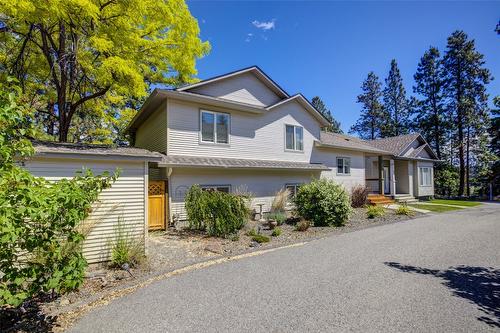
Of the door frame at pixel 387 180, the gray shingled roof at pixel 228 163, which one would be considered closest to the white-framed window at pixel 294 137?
the gray shingled roof at pixel 228 163

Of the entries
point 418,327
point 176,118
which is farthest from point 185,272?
point 176,118

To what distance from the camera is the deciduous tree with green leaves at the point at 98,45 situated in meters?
9.34

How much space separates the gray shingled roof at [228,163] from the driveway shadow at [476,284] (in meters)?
8.19

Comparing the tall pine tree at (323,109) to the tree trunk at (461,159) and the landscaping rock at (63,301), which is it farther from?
the landscaping rock at (63,301)

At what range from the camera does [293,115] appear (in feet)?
56.8

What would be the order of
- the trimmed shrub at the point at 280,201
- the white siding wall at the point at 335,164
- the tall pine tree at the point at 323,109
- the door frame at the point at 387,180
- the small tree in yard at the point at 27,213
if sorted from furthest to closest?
the tall pine tree at the point at 323,109, the door frame at the point at 387,180, the white siding wall at the point at 335,164, the trimmed shrub at the point at 280,201, the small tree in yard at the point at 27,213

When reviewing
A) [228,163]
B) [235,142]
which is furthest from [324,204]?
[235,142]

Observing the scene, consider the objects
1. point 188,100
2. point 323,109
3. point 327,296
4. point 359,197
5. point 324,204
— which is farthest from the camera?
point 323,109

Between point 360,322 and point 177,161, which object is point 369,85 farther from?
point 360,322

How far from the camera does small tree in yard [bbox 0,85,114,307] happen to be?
10.2 feet

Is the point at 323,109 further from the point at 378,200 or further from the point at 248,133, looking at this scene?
the point at 248,133

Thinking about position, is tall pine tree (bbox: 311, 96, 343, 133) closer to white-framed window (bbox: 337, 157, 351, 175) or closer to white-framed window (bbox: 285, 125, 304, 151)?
white-framed window (bbox: 337, 157, 351, 175)

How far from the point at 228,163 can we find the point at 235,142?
178 centimetres

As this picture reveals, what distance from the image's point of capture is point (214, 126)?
13867 millimetres
